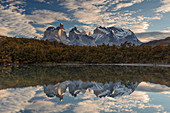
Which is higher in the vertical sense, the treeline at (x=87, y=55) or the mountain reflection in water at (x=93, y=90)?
the treeline at (x=87, y=55)

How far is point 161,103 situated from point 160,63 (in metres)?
74.1

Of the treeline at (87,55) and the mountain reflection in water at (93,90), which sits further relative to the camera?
the treeline at (87,55)

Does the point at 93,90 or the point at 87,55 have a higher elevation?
the point at 87,55

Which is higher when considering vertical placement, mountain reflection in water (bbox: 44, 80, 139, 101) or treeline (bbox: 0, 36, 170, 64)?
treeline (bbox: 0, 36, 170, 64)

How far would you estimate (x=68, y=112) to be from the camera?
1197 cm

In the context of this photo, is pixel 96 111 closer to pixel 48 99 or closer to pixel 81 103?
pixel 81 103

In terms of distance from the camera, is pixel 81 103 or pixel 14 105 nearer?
pixel 14 105

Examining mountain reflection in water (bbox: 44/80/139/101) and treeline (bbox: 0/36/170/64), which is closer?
mountain reflection in water (bbox: 44/80/139/101)

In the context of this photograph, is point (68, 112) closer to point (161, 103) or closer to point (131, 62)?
point (161, 103)

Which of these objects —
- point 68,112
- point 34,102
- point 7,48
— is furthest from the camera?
point 7,48

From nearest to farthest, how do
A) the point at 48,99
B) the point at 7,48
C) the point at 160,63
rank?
the point at 48,99
the point at 160,63
the point at 7,48

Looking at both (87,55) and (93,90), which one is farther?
(87,55)

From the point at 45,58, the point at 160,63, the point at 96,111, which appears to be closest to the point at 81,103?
the point at 96,111

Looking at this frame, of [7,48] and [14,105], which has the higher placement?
[7,48]
